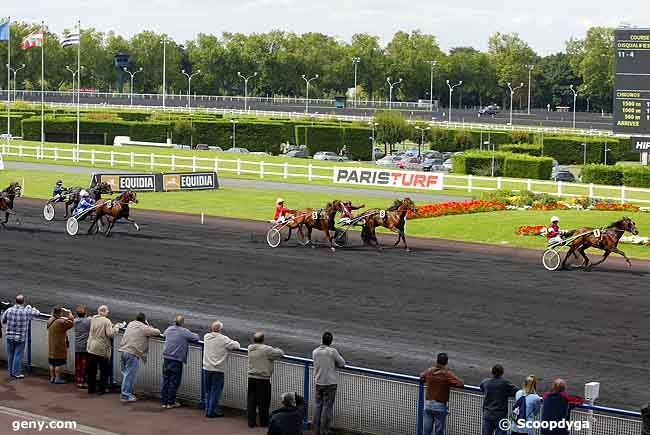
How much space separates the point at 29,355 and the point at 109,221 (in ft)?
52.2

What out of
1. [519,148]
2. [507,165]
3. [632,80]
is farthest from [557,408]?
[519,148]

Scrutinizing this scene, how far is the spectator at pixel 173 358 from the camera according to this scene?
15711 mm

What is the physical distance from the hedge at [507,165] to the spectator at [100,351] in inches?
1709

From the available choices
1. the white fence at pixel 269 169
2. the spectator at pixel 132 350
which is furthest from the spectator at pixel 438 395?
the white fence at pixel 269 169

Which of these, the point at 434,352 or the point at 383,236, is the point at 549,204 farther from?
the point at 434,352

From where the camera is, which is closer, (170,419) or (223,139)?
(170,419)

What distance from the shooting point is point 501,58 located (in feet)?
652

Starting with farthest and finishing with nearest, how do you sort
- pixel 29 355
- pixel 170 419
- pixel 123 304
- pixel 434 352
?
pixel 123 304, pixel 434 352, pixel 29 355, pixel 170 419

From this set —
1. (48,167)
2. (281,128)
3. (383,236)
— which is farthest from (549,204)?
(281,128)

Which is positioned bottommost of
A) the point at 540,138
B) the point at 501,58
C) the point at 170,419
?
the point at 170,419

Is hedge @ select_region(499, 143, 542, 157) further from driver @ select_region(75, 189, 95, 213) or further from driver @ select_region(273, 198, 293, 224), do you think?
driver @ select_region(75, 189, 95, 213)

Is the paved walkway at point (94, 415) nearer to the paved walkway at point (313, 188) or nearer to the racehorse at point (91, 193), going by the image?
the racehorse at point (91, 193)

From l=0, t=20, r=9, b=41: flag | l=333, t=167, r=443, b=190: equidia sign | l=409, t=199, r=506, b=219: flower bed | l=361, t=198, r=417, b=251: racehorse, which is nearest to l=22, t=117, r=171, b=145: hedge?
l=0, t=20, r=9, b=41: flag

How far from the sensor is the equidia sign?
48.1 m
